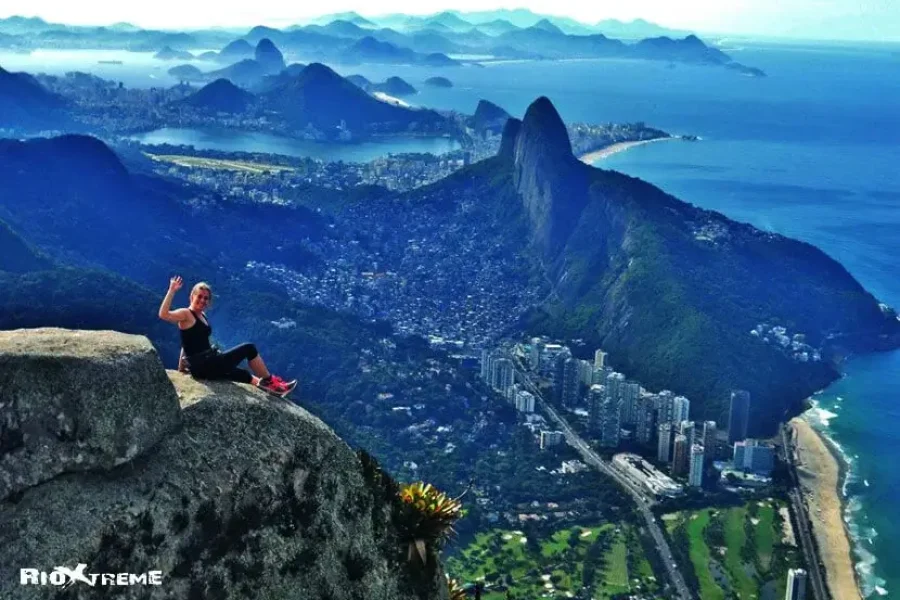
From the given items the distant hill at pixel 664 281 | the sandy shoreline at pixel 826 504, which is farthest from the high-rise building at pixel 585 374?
the sandy shoreline at pixel 826 504

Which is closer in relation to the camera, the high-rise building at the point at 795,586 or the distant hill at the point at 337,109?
the high-rise building at the point at 795,586

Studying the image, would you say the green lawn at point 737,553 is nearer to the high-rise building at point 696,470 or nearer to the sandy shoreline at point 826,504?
the high-rise building at point 696,470

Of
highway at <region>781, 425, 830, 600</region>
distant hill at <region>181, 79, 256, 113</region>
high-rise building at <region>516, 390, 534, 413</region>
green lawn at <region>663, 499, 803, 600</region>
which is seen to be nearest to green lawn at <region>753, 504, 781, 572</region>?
green lawn at <region>663, 499, 803, 600</region>

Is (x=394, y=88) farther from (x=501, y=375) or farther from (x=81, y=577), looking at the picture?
(x=81, y=577)

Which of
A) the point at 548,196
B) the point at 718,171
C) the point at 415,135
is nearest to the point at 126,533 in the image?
the point at 548,196

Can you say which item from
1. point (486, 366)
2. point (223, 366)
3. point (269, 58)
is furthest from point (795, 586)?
point (269, 58)
